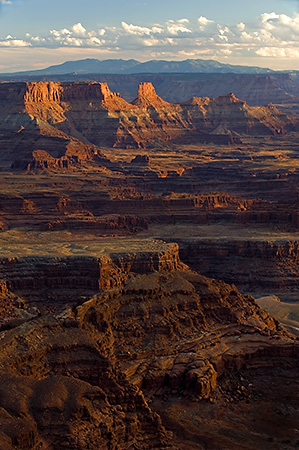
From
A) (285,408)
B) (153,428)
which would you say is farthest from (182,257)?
(153,428)

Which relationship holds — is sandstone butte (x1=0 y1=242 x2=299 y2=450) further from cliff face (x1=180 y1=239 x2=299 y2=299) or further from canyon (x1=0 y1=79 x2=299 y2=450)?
cliff face (x1=180 y1=239 x2=299 y2=299)

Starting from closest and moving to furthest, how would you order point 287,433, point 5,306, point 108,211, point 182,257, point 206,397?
point 287,433
point 206,397
point 5,306
point 182,257
point 108,211

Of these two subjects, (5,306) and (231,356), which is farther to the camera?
(5,306)

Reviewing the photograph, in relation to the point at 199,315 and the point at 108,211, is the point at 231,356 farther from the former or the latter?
the point at 108,211

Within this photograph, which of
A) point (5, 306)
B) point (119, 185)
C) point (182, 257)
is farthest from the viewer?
point (119, 185)

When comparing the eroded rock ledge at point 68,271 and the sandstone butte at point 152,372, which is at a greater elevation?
the sandstone butte at point 152,372

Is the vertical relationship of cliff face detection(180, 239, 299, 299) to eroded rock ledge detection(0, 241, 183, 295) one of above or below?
below

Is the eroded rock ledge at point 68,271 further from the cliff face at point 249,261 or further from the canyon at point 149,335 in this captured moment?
the cliff face at point 249,261

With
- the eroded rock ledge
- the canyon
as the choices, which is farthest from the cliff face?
the eroded rock ledge

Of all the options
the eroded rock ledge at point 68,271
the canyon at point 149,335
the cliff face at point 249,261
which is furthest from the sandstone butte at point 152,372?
the cliff face at point 249,261
